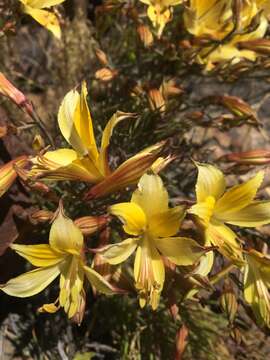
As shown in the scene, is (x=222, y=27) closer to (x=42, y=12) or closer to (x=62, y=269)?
(x=42, y=12)

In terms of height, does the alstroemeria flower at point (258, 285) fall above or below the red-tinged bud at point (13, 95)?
below

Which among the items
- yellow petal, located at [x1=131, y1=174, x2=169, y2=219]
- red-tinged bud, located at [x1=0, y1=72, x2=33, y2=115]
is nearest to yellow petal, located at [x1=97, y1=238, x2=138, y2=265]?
yellow petal, located at [x1=131, y1=174, x2=169, y2=219]

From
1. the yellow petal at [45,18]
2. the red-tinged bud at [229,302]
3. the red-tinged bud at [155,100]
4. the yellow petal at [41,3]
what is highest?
the yellow petal at [41,3]

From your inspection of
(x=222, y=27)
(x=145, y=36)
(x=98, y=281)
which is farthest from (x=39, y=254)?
(x=222, y=27)

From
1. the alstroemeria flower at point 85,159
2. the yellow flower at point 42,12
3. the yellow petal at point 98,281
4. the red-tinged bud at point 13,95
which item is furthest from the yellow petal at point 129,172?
the yellow flower at point 42,12

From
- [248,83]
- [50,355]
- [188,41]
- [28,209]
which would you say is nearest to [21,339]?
[50,355]

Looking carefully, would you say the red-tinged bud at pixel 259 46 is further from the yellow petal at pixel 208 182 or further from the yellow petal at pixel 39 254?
the yellow petal at pixel 39 254

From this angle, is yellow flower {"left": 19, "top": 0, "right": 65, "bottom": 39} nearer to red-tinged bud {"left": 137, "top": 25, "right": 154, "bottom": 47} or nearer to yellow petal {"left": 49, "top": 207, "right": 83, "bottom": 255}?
red-tinged bud {"left": 137, "top": 25, "right": 154, "bottom": 47}
